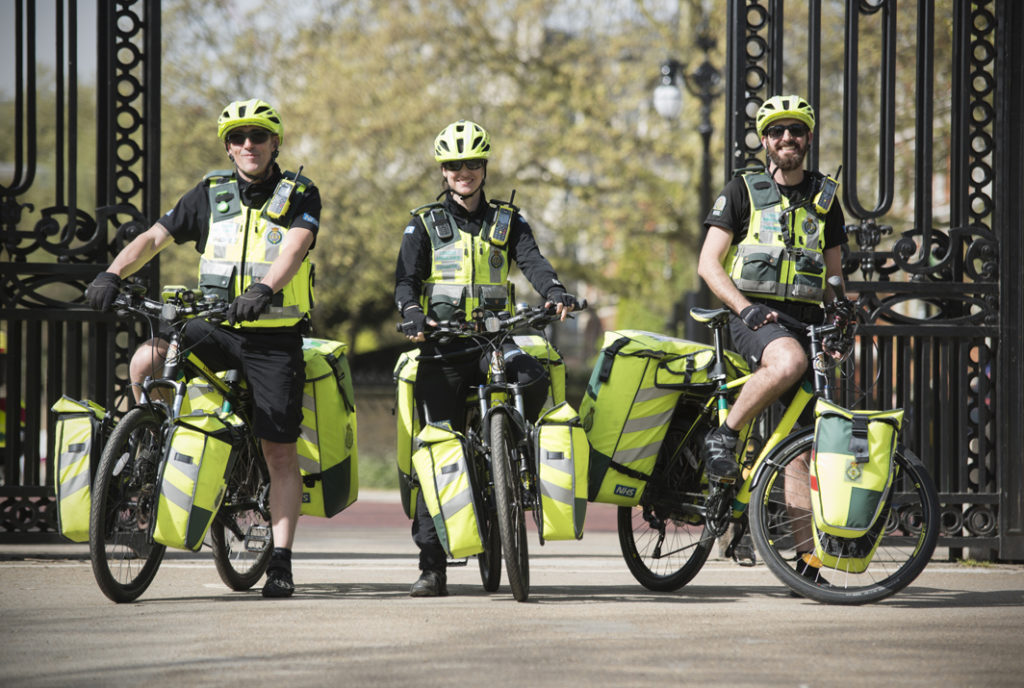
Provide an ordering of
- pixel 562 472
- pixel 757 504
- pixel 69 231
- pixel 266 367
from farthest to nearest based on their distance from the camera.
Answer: pixel 69 231
pixel 266 367
pixel 757 504
pixel 562 472

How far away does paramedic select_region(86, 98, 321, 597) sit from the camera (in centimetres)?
611

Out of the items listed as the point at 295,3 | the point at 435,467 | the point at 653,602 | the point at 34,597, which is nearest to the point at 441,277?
the point at 435,467

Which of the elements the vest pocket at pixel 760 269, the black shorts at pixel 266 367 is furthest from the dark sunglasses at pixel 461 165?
the vest pocket at pixel 760 269

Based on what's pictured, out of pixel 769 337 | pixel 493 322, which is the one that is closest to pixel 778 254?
pixel 769 337

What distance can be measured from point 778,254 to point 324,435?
2.31m

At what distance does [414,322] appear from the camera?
228 inches

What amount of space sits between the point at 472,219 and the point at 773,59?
2630mm

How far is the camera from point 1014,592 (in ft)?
21.8

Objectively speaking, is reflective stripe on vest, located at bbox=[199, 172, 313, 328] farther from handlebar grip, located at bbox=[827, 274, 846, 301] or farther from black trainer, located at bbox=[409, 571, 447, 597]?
handlebar grip, located at bbox=[827, 274, 846, 301]

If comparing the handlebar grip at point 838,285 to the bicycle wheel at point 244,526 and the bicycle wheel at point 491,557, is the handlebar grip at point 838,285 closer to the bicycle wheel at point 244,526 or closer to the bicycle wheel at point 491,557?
the bicycle wheel at point 491,557

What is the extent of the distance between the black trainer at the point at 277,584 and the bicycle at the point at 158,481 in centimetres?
33

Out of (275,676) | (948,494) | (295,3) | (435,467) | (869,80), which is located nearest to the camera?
(275,676)

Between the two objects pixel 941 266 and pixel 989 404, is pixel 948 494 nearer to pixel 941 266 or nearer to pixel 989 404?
pixel 989 404

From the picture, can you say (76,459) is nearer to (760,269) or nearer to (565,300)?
(565,300)
